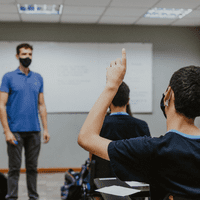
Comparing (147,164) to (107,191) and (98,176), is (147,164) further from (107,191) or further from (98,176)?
(98,176)

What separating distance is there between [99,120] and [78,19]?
401 centimetres

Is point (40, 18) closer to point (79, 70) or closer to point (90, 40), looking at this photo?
point (90, 40)

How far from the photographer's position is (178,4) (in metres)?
3.96

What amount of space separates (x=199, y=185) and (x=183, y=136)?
156mm

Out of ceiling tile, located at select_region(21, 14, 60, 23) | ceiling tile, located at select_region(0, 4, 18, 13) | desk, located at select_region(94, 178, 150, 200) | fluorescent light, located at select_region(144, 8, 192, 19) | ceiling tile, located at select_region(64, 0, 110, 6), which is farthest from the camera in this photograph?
ceiling tile, located at select_region(21, 14, 60, 23)

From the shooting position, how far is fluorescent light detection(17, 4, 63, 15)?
4.08 metres

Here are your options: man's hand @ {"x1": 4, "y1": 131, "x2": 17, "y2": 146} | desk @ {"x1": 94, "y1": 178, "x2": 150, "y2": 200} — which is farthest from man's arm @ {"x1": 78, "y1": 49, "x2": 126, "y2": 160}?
man's hand @ {"x1": 4, "y1": 131, "x2": 17, "y2": 146}

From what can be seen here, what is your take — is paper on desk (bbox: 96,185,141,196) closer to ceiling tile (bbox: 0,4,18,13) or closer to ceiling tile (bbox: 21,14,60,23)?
ceiling tile (bbox: 0,4,18,13)

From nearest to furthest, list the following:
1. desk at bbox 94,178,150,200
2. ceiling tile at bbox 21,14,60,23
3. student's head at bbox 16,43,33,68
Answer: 1. desk at bbox 94,178,150,200
2. student's head at bbox 16,43,33,68
3. ceiling tile at bbox 21,14,60,23

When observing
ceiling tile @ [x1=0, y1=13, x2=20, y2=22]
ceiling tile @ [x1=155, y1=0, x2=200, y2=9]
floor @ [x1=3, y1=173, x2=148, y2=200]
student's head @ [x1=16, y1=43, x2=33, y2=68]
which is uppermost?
ceiling tile @ [x1=155, y1=0, x2=200, y2=9]

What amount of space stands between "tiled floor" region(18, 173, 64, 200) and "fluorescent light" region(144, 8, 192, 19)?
9.74ft

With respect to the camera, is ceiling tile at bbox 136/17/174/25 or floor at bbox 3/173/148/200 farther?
ceiling tile at bbox 136/17/174/25

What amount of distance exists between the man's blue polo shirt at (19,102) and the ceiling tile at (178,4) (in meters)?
2.26

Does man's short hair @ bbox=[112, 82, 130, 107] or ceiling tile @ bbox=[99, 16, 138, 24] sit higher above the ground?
ceiling tile @ bbox=[99, 16, 138, 24]
